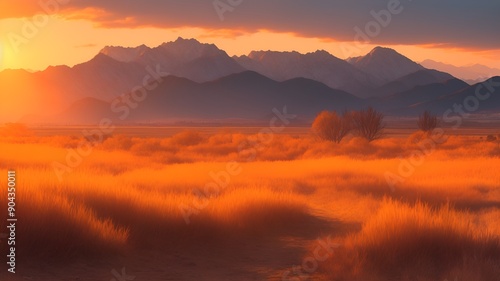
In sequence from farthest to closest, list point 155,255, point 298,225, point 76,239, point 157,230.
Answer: point 298,225, point 157,230, point 155,255, point 76,239

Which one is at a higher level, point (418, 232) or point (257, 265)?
point (418, 232)

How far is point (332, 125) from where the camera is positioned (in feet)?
193

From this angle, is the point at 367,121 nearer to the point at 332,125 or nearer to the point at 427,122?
the point at 332,125

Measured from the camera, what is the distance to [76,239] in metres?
9.84

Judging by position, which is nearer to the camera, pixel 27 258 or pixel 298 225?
pixel 27 258

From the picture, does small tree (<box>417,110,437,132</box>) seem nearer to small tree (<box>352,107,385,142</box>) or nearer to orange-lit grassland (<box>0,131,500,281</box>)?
small tree (<box>352,107,385,142</box>)

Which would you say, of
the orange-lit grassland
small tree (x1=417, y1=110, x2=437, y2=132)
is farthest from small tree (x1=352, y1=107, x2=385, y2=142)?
the orange-lit grassland

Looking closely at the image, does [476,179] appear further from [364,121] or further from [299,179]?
[364,121]

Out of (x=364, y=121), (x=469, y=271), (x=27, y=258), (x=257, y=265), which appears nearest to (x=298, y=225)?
(x=257, y=265)

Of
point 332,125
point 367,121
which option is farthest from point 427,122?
point 332,125

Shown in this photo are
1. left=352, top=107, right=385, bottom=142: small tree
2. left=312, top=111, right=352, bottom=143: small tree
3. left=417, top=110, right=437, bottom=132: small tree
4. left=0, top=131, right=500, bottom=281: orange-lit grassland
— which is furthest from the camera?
left=417, top=110, right=437, bottom=132: small tree

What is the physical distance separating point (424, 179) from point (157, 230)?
15.7 meters

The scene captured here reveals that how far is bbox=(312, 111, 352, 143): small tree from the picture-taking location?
191 feet

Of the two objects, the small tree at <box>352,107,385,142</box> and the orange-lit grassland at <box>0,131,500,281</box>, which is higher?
the small tree at <box>352,107,385,142</box>
